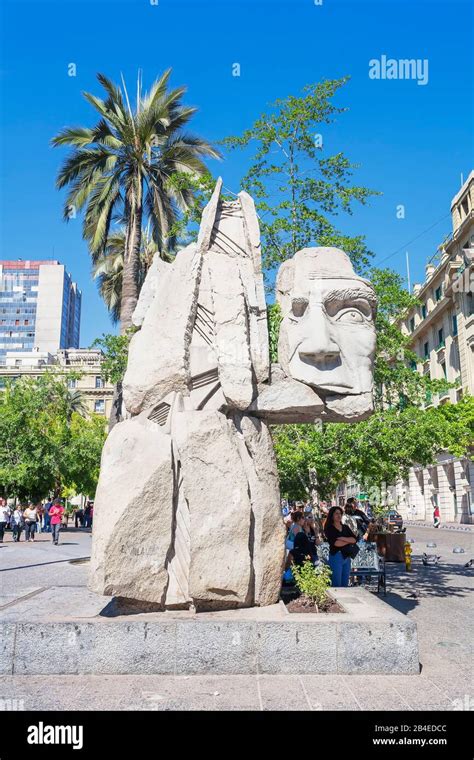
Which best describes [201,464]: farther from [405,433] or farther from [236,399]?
[405,433]

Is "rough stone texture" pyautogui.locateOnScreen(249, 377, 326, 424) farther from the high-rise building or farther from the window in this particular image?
the high-rise building

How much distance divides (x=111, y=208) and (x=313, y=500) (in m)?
11.2

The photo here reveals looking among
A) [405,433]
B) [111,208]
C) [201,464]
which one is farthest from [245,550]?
[111,208]

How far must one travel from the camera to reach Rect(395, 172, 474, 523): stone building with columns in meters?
31.9

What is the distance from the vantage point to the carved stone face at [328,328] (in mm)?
6195

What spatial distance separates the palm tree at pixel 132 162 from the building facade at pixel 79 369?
33.2 meters

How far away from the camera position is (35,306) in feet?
385

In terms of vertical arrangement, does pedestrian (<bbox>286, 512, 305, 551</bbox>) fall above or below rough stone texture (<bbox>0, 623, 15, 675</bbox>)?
above

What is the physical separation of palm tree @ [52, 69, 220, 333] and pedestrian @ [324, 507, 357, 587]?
37.0 ft

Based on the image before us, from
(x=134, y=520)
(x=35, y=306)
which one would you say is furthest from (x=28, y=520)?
(x=35, y=306)

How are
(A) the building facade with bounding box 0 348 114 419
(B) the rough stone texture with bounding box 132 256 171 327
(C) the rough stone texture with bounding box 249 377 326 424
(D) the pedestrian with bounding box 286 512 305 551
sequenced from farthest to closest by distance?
(A) the building facade with bounding box 0 348 114 419
(D) the pedestrian with bounding box 286 512 305 551
(B) the rough stone texture with bounding box 132 256 171 327
(C) the rough stone texture with bounding box 249 377 326 424

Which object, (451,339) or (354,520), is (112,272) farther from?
(451,339)

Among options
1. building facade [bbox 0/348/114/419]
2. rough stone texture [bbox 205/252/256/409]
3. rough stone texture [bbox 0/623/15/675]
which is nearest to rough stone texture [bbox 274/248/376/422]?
rough stone texture [bbox 205/252/256/409]

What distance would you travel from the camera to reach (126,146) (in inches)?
696
